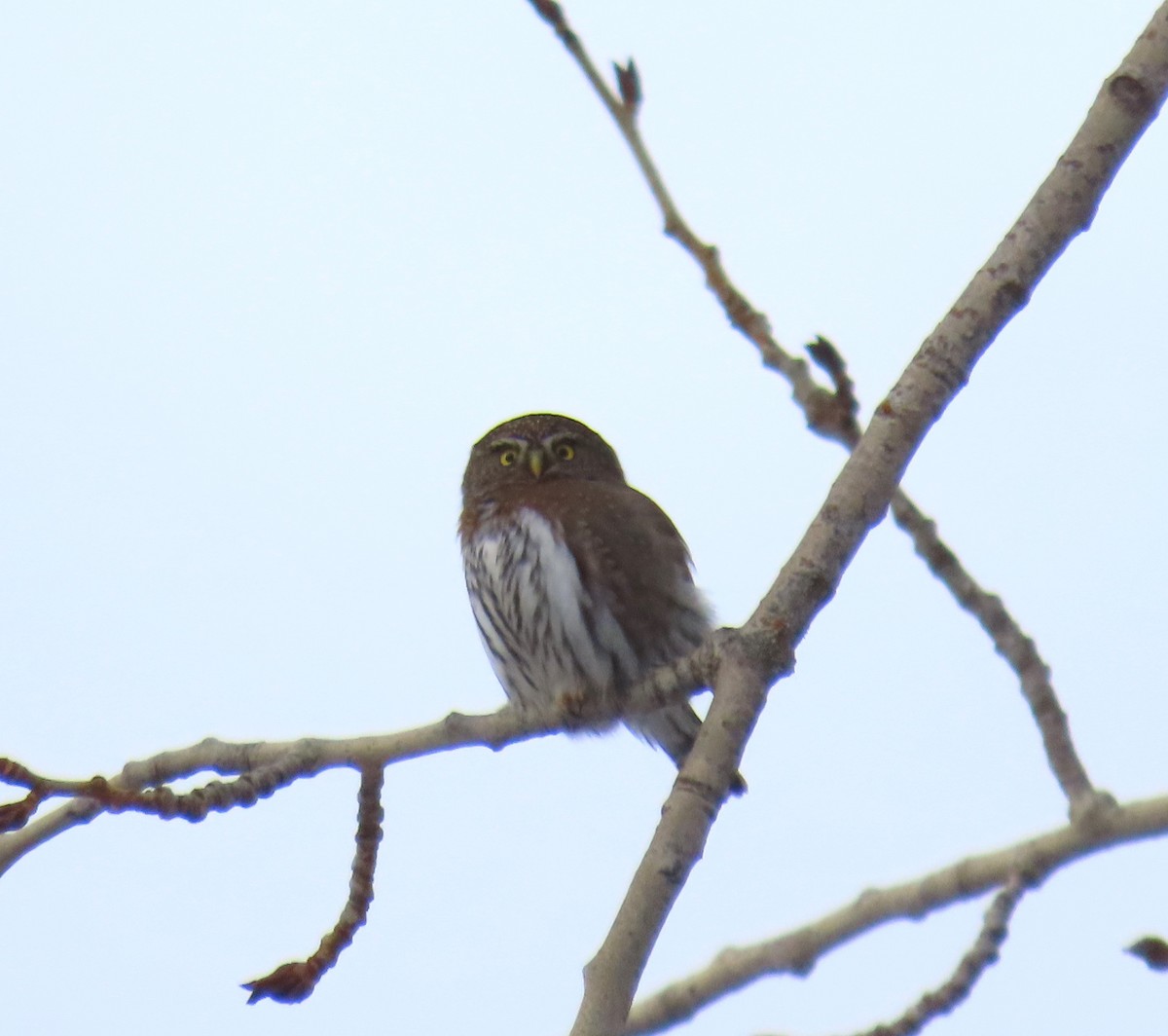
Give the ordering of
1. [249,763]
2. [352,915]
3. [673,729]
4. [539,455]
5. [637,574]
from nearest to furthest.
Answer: [352,915]
[249,763]
[637,574]
[673,729]
[539,455]

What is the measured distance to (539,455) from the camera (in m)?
6.31

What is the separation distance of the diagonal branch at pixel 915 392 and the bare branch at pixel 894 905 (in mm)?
502

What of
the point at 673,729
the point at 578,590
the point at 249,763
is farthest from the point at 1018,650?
the point at 673,729

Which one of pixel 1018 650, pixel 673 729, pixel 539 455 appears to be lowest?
pixel 1018 650

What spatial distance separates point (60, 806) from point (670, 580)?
8.45 feet

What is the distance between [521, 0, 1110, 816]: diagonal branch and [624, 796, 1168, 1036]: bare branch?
62 mm

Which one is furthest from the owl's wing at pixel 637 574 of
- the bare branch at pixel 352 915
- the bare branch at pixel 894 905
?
the bare branch at pixel 894 905

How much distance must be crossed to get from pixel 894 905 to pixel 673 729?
3127mm

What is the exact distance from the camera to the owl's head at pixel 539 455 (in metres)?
6.31

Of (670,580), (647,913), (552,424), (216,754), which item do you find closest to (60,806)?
(216,754)

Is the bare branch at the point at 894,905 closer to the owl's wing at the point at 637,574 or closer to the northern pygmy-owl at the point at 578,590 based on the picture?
the northern pygmy-owl at the point at 578,590

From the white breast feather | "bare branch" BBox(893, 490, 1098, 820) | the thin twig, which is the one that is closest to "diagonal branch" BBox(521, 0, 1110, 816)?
"bare branch" BBox(893, 490, 1098, 820)

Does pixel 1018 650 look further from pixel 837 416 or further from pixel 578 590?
pixel 578 590

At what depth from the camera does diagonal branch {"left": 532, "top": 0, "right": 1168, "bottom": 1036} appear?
273 centimetres
